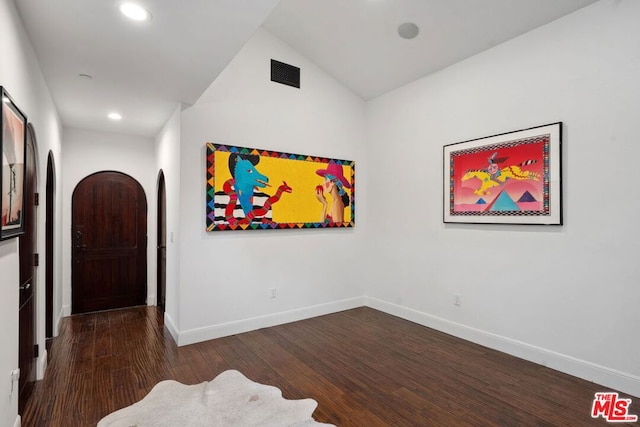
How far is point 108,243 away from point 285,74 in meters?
3.49

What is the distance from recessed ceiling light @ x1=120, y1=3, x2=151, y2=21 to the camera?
79.5 inches

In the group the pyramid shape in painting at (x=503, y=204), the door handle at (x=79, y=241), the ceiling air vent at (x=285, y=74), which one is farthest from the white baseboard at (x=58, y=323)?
the pyramid shape in painting at (x=503, y=204)

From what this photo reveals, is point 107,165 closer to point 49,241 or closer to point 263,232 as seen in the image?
point 49,241

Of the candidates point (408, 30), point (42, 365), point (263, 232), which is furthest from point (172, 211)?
point (408, 30)

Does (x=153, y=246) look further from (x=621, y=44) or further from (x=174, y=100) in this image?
(x=621, y=44)

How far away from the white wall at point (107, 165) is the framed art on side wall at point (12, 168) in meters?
2.92

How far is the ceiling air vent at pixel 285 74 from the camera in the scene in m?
4.21

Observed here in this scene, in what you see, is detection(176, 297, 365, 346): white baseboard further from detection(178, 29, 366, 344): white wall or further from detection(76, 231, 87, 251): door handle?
detection(76, 231, 87, 251): door handle

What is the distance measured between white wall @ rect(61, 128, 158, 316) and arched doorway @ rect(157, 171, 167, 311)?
0.27 m

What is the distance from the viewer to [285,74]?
14.1 feet

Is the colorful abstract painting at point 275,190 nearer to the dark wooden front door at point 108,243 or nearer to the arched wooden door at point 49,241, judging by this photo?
the arched wooden door at point 49,241
